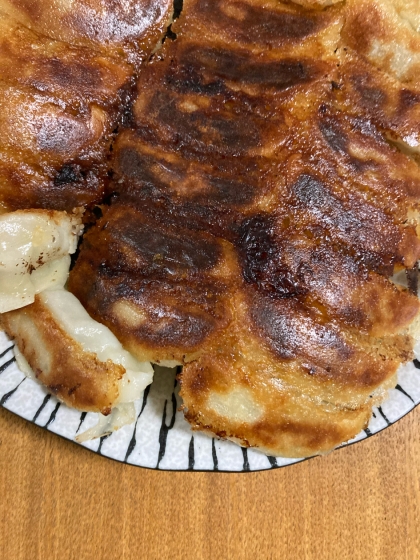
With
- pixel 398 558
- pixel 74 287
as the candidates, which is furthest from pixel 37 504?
pixel 398 558

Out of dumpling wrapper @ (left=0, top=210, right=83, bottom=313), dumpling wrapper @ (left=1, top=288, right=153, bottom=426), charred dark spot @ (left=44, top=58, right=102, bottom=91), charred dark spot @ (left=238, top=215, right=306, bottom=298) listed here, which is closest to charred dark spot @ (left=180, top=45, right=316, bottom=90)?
charred dark spot @ (left=44, top=58, right=102, bottom=91)

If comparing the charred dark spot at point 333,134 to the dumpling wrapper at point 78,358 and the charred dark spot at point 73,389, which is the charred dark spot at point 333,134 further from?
the charred dark spot at point 73,389

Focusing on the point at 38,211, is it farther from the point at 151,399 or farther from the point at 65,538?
the point at 65,538

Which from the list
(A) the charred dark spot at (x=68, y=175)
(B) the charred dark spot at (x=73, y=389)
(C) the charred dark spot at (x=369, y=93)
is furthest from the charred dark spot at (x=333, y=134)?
(B) the charred dark spot at (x=73, y=389)

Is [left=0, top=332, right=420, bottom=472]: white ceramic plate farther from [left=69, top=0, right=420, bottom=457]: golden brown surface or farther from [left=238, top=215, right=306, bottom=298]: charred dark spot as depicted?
[left=238, top=215, right=306, bottom=298]: charred dark spot

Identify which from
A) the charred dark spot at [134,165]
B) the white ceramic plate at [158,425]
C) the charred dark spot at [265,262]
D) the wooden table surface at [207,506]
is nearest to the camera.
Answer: the charred dark spot at [265,262]

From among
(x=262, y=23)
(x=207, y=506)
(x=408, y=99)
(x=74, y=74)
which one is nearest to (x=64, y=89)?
(x=74, y=74)

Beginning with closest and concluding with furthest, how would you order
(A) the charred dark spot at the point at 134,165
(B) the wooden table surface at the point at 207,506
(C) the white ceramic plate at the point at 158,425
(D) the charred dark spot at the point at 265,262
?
1. (D) the charred dark spot at the point at 265,262
2. (A) the charred dark spot at the point at 134,165
3. (C) the white ceramic plate at the point at 158,425
4. (B) the wooden table surface at the point at 207,506

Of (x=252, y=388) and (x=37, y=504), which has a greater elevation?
(x=252, y=388)
